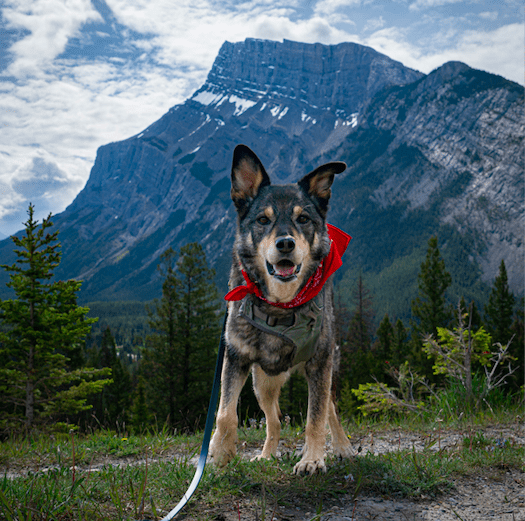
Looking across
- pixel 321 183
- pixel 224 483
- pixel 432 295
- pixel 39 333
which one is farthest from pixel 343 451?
pixel 432 295

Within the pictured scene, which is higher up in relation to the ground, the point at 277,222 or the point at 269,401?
the point at 277,222

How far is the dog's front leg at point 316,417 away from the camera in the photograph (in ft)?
12.0

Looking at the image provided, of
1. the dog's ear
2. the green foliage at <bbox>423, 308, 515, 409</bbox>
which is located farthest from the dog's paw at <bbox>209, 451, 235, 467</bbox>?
the green foliage at <bbox>423, 308, 515, 409</bbox>

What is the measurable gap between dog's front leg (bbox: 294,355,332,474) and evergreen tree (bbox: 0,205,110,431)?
501 inches

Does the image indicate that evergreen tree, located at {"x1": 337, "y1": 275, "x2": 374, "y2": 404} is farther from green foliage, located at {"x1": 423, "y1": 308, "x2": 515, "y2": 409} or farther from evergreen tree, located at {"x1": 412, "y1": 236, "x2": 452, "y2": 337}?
green foliage, located at {"x1": 423, "y1": 308, "x2": 515, "y2": 409}

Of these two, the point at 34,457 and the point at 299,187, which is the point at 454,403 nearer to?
the point at 299,187

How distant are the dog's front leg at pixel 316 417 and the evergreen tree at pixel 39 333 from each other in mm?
12735

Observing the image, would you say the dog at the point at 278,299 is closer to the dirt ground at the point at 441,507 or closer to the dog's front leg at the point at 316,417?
the dog's front leg at the point at 316,417

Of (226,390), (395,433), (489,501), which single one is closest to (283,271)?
(226,390)

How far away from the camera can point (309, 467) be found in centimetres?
363

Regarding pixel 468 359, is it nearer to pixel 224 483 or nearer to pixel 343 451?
pixel 343 451

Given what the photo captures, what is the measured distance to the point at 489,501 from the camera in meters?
3.44

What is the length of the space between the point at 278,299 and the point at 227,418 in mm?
1245

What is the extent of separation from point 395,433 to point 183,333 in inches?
1036
